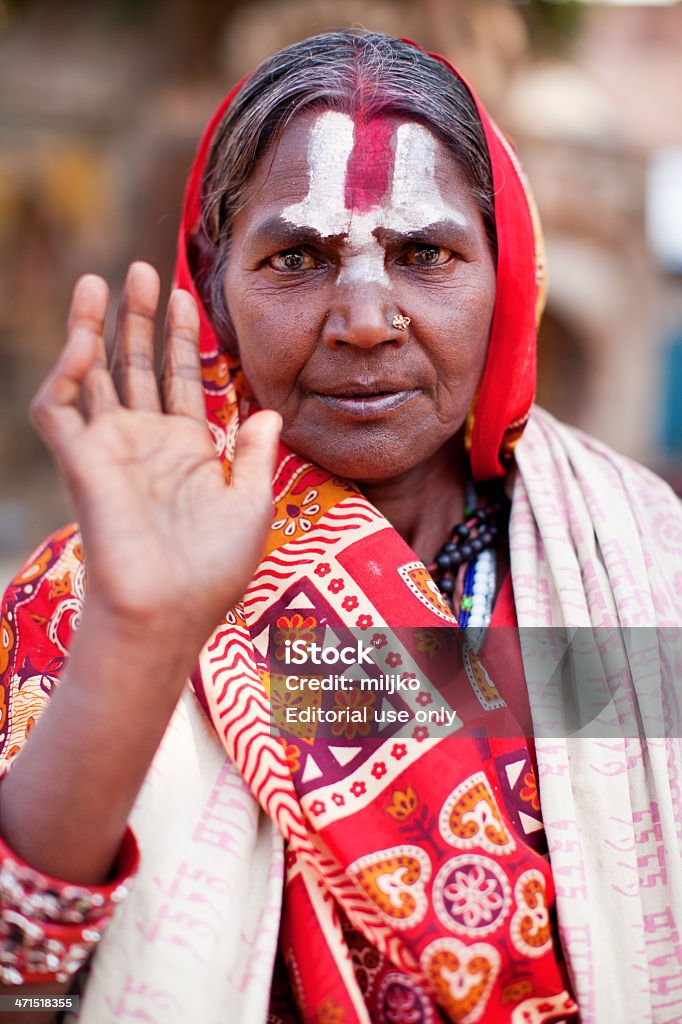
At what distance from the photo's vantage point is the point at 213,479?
1.16 metres

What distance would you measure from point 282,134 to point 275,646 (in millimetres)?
874

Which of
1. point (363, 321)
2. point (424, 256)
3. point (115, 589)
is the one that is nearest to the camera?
point (115, 589)

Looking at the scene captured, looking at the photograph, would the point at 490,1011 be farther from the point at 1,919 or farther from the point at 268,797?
the point at 1,919

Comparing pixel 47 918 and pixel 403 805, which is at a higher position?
pixel 403 805

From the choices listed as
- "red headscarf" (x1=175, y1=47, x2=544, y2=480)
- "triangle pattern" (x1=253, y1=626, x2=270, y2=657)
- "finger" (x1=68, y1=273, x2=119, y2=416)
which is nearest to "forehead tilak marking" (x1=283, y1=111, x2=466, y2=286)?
"red headscarf" (x1=175, y1=47, x2=544, y2=480)

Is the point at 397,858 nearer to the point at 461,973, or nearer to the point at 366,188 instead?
the point at 461,973

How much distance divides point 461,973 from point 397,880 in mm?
143

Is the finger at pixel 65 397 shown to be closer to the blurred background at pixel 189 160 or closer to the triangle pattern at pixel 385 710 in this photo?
the triangle pattern at pixel 385 710

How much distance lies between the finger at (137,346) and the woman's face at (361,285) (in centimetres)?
34

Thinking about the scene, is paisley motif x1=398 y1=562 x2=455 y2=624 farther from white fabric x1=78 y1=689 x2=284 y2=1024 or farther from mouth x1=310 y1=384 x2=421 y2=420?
white fabric x1=78 y1=689 x2=284 y2=1024

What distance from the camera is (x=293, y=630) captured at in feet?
4.69

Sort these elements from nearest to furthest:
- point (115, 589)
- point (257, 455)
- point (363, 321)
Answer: point (115, 589) → point (257, 455) → point (363, 321)

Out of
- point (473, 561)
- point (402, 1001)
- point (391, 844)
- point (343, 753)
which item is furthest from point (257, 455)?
point (402, 1001)

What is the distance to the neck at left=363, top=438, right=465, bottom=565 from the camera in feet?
5.71
